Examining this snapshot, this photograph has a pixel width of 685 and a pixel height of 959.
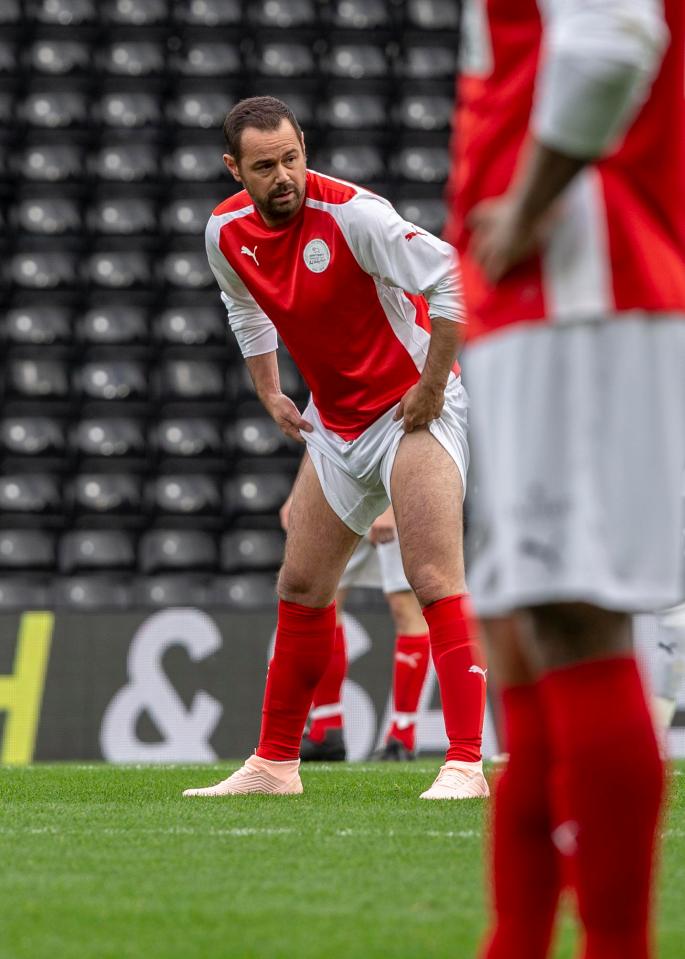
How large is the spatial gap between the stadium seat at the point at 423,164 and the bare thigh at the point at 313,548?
20.1 feet

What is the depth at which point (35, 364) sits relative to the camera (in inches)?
364

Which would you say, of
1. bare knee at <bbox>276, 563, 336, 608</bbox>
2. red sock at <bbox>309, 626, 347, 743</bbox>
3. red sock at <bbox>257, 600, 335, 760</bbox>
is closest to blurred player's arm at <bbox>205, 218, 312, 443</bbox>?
bare knee at <bbox>276, 563, 336, 608</bbox>

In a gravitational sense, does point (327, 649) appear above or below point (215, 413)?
below

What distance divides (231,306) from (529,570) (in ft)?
9.73

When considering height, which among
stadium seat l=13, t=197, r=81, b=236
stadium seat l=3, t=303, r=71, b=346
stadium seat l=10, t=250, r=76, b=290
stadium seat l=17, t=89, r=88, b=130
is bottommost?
stadium seat l=3, t=303, r=71, b=346

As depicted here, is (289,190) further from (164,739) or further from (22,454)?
(22,454)

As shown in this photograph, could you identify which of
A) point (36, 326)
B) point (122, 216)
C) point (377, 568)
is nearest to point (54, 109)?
point (122, 216)

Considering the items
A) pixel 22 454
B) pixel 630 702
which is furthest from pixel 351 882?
pixel 22 454

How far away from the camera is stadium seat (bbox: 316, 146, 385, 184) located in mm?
9797

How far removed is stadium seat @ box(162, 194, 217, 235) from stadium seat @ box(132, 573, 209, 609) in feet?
7.72

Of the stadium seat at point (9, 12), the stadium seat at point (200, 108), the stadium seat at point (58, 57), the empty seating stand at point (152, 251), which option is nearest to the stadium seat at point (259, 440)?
the empty seating stand at point (152, 251)

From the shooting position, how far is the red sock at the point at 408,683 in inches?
236

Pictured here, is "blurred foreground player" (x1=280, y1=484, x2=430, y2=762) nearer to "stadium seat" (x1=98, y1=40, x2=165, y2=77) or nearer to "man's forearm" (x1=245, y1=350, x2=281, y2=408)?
"man's forearm" (x1=245, y1=350, x2=281, y2=408)

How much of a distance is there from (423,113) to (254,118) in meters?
6.38
